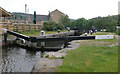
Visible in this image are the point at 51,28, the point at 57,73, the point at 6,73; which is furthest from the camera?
the point at 51,28

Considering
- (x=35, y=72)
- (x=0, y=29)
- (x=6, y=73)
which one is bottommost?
(x=6, y=73)

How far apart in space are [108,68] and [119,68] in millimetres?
309

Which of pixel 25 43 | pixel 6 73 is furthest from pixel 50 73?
pixel 25 43

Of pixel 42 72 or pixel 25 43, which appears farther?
pixel 25 43

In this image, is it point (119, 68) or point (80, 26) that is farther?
point (80, 26)

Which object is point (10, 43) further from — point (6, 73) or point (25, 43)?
point (6, 73)

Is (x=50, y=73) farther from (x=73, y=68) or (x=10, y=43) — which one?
(x=10, y=43)

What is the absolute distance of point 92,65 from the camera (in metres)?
4.28

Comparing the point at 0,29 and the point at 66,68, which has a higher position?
the point at 0,29

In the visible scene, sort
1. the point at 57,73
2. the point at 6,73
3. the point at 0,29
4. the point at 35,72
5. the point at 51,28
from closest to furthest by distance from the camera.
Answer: the point at 57,73 → the point at 35,72 → the point at 6,73 → the point at 0,29 → the point at 51,28

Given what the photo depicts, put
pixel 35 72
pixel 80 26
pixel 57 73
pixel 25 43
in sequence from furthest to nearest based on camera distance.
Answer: pixel 80 26 → pixel 25 43 → pixel 35 72 → pixel 57 73

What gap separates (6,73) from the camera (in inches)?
222

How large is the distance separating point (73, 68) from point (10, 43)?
10.7 meters

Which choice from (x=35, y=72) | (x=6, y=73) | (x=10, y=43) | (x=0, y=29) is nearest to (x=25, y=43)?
(x=10, y=43)
